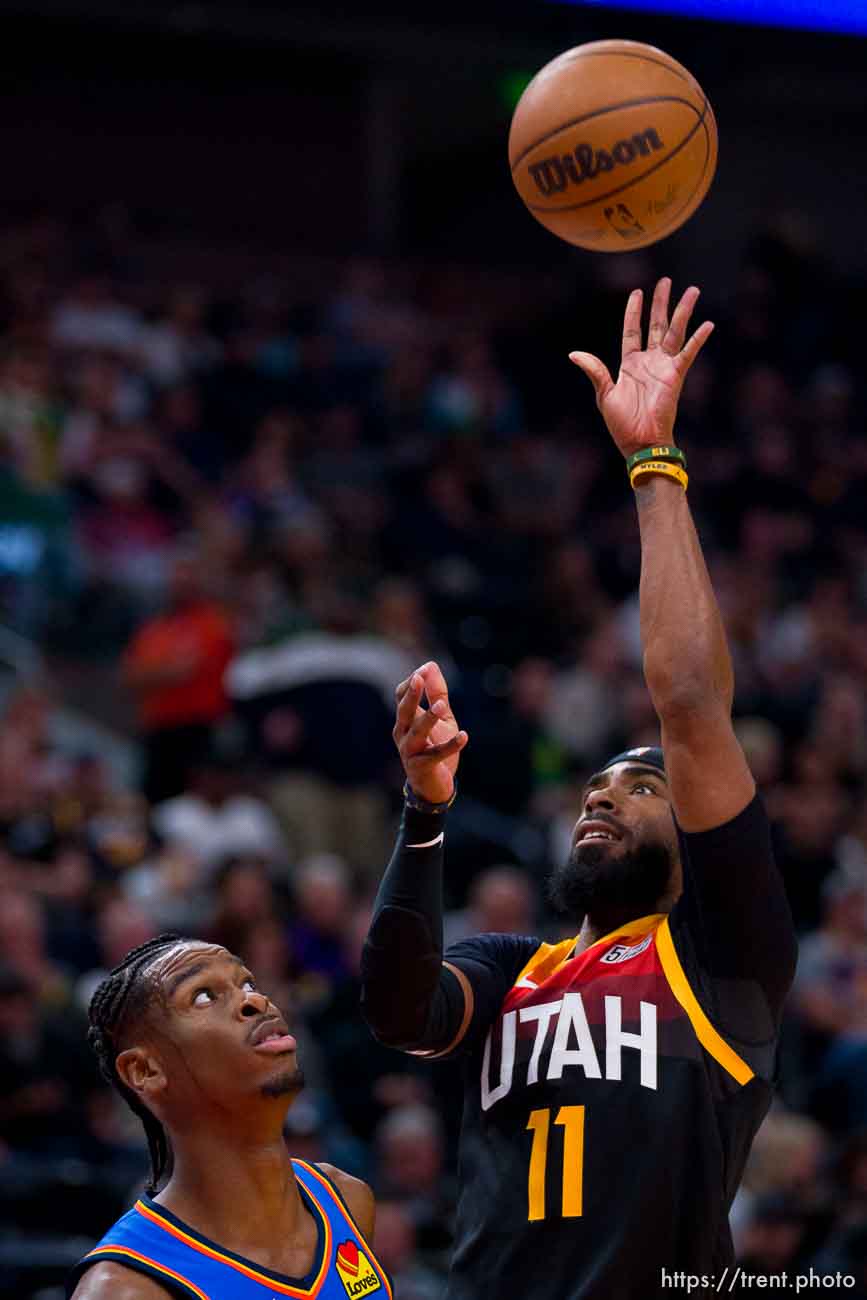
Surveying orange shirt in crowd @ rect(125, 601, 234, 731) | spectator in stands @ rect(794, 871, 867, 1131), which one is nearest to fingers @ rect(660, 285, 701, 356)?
spectator in stands @ rect(794, 871, 867, 1131)

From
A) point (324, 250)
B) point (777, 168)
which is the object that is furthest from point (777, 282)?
point (324, 250)

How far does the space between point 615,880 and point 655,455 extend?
0.87 m

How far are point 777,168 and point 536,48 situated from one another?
17.0 feet

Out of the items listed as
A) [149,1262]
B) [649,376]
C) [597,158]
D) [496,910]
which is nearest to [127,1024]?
[149,1262]

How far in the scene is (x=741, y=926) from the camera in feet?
12.0

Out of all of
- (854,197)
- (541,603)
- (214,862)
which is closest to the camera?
(214,862)

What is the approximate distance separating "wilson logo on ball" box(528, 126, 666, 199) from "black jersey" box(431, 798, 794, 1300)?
60.5 inches

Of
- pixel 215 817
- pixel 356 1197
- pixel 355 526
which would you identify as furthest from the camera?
pixel 355 526

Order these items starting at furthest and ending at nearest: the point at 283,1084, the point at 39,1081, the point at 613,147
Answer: the point at 39,1081, the point at 613,147, the point at 283,1084

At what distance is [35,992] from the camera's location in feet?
24.0

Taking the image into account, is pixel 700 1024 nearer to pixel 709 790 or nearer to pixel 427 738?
pixel 709 790

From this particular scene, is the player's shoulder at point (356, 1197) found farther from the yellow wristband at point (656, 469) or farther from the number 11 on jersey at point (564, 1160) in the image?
the yellow wristband at point (656, 469)

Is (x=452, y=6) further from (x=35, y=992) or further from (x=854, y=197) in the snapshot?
(x=35, y=992)

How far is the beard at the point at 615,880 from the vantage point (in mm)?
4035
